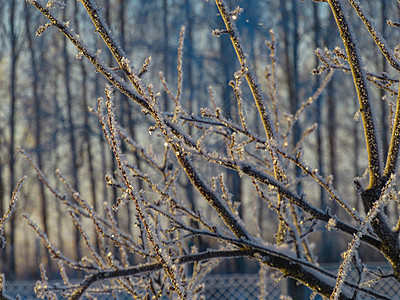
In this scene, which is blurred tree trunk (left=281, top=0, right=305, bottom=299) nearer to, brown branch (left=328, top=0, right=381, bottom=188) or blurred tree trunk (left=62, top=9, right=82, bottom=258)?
blurred tree trunk (left=62, top=9, right=82, bottom=258)

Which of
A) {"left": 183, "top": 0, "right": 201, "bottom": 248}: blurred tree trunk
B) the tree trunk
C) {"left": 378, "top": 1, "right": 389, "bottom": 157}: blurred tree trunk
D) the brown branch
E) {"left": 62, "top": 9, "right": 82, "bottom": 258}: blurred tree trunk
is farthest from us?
the tree trunk

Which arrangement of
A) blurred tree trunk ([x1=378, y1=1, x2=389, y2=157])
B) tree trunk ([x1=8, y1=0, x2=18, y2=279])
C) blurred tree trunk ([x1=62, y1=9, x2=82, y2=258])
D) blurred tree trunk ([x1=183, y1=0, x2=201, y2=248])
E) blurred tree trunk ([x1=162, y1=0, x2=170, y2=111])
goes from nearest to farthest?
blurred tree trunk ([x1=162, y1=0, x2=170, y2=111]), blurred tree trunk ([x1=183, y1=0, x2=201, y2=248]), blurred tree trunk ([x1=378, y1=1, x2=389, y2=157]), blurred tree trunk ([x1=62, y1=9, x2=82, y2=258]), tree trunk ([x1=8, y1=0, x2=18, y2=279])

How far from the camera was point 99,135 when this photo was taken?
1112 cm

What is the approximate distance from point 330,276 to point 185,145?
69 cm

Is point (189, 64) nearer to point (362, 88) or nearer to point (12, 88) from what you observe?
point (12, 88)

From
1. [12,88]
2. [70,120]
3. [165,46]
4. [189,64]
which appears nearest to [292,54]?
[189,64]

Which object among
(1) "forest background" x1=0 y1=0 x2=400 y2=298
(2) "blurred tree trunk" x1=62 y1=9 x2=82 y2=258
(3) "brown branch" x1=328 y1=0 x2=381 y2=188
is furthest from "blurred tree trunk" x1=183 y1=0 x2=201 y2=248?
(3) "brown branch" x1=328 y1=0 x2=381 y2=188

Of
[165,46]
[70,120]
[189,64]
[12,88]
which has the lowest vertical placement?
[70,120]

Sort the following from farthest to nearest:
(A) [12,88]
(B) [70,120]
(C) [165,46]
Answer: (A) [12,88] < (B) [70,120] < (C) [165,46]

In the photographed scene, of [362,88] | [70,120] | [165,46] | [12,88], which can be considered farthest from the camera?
[12,88]

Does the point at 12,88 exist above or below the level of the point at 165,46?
below

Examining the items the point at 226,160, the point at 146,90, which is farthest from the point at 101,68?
the point at 226,160

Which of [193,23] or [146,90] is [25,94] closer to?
→ [193,23]

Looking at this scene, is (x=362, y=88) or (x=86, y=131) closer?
(x=362, y=88)
